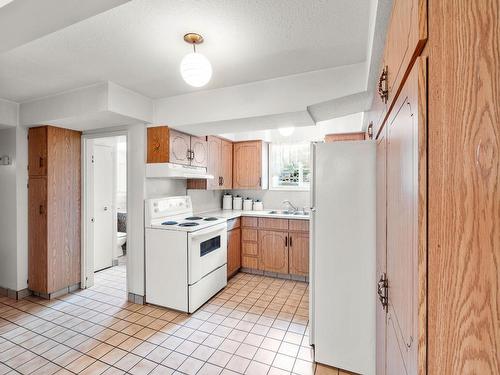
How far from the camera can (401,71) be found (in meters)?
0.83

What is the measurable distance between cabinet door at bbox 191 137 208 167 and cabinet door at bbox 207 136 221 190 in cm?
11

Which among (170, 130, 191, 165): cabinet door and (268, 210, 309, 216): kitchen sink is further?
(268, 210, 309, 216): kitchen sink

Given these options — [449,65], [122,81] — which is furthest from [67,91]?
[449,65]

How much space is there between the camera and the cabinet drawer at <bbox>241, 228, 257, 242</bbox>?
156 inches

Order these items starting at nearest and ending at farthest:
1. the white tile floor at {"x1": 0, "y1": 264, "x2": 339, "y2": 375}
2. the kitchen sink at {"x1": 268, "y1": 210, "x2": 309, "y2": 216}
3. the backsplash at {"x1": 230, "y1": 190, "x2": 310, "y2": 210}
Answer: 1. the white tile floor at {"x1": 0, "y1": 264, "x2": 339, "y2": 375}
2. the kitchen sink at {"x1": 268, "y1": 210, "x2": 309, "y2": 216}
3. the backsplash at {"x1": 230, "y1": 190, "x2": 310, "y2": 210}

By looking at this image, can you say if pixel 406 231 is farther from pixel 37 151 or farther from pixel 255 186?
pixel 37 151

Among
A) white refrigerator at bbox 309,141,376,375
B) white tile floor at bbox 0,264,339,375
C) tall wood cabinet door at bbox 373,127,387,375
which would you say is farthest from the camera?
white tile floor at bbox 0,264,339,375

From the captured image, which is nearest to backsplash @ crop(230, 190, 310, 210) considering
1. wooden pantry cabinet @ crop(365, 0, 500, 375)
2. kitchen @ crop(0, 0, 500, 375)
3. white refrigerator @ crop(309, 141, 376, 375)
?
kitchen @ crop(0, 0, 500, 375)

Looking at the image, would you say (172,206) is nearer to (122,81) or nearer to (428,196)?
(122,81)

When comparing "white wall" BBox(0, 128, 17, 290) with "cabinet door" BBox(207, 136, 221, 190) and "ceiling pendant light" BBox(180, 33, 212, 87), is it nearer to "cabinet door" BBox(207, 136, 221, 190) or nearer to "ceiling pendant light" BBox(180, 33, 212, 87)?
"cabinet door" BBox(207, 136, 221, 190)

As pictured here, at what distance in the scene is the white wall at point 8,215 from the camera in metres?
3.08

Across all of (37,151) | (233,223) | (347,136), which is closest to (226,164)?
Answer: (233,223)

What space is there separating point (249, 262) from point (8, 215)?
322cm

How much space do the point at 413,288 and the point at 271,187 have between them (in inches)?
156
